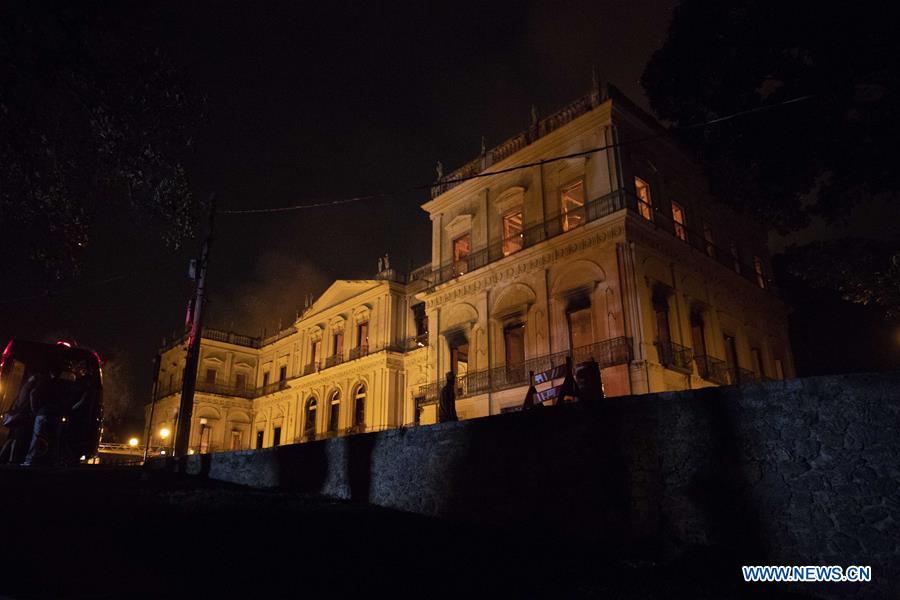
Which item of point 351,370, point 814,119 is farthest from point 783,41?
point 351,370

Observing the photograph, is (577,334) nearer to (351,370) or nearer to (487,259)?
(487,259)

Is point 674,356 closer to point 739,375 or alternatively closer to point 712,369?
point 712,369

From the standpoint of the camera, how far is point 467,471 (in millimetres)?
8180

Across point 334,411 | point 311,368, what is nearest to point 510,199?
point 334,411

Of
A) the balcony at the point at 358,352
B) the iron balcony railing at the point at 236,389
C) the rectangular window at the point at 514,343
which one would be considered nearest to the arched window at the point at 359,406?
the balcony at the point at 358,352

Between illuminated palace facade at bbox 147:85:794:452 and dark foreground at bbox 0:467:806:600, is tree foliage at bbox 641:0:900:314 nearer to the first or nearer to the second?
illuminated palace facade at bbox 147:85:794:452

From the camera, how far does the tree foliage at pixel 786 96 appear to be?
9.24 meters

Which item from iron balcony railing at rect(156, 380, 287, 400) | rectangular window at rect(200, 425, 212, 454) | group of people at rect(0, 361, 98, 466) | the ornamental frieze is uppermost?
the ornamental frieze

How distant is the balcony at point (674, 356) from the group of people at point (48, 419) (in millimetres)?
14196

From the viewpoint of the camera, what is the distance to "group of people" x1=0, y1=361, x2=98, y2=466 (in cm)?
1110

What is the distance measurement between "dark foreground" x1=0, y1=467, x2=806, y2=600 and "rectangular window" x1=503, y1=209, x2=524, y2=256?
1313 cm

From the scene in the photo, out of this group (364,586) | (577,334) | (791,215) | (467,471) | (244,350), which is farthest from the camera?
(244,350)

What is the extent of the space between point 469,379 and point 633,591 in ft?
47.2

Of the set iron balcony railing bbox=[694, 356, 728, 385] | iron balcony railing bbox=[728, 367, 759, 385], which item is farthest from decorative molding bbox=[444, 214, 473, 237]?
iron balcony railing bbox=[728, 367, 759, 385]
